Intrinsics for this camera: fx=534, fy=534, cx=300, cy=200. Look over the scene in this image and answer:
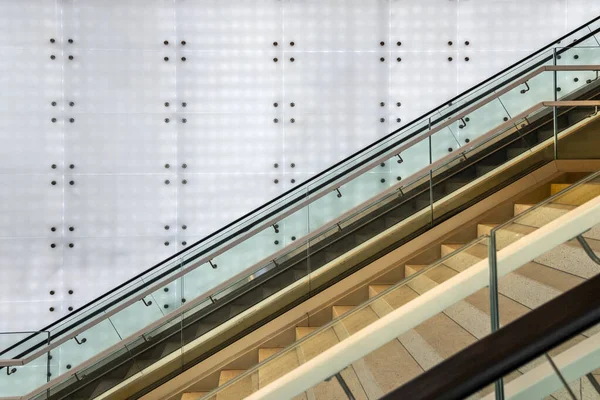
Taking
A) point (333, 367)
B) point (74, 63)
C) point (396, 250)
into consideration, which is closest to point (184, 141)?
point (74, 63)

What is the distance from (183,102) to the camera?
21.4 feet

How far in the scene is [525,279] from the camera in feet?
5.18

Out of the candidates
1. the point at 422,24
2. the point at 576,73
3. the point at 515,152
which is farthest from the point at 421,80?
the point at 515,152

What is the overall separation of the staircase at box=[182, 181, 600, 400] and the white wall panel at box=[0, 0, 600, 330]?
16.4 ft

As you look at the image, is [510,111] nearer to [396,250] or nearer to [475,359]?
[396,250]

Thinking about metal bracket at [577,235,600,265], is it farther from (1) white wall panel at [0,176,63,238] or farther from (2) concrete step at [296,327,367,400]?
(1) white wall panel at [0,176,63,238]

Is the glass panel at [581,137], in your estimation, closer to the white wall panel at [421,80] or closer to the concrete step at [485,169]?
the concrete step at [485,169]

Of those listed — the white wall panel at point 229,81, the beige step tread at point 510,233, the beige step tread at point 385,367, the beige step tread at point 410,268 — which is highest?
the white wall panel at point 229,81

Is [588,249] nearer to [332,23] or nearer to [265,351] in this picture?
[265,351]

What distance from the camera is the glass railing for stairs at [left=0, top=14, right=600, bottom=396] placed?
452 cm

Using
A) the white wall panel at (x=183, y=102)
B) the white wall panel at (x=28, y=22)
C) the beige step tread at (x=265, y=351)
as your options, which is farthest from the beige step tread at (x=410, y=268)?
the white wall panel at (x=28, y=22)

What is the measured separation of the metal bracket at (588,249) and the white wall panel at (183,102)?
5.16 metres

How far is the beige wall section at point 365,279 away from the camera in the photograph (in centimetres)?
445

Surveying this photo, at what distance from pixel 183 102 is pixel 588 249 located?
5.66 metres
